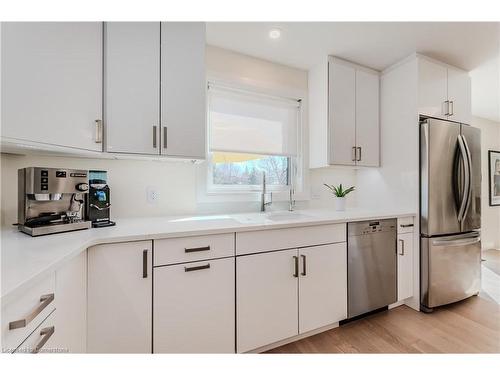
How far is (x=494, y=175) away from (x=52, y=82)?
229 inches

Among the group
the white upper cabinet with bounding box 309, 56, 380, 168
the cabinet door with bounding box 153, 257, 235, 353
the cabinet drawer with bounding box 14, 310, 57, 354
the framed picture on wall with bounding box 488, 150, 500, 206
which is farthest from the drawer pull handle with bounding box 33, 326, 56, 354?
the framed picture on wall with bounding box 488, 150, 500, 206

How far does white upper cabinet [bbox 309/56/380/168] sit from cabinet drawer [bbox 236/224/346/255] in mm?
746

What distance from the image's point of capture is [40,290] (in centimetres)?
73

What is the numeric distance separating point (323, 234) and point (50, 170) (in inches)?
66.3

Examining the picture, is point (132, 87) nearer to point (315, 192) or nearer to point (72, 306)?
point (72, 306)

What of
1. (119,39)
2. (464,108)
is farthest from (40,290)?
(464,108)

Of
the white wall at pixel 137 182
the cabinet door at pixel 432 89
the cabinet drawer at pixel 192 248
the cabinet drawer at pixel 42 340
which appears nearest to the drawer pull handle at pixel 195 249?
the cabinet drawer at pixel 192 248

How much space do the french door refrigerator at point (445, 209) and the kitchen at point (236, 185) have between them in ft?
0.05

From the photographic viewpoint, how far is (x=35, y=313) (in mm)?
687

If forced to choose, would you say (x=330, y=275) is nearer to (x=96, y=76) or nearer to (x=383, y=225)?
(x=383, y=225)

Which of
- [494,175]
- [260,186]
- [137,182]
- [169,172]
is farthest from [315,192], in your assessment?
[494,175]

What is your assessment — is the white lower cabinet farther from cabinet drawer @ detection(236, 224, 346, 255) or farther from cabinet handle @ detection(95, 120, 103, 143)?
cabinet handle @ detection(95, 120, 103, 143)

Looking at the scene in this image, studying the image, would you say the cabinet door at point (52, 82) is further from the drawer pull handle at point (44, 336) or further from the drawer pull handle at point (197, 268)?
the drawer pull handle at point (197, 268)

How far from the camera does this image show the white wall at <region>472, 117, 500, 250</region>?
150 inches
